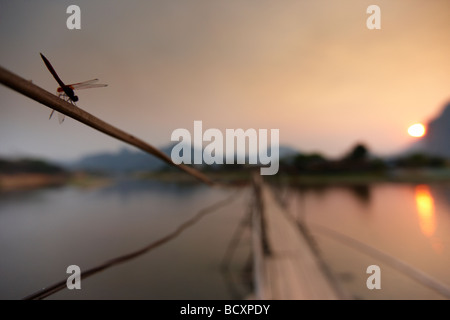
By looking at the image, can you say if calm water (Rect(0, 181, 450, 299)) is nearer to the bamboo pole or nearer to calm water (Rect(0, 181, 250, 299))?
calm water (Rect(0, 181, 250, 299))

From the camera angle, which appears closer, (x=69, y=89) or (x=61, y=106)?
(x=61, y=106)

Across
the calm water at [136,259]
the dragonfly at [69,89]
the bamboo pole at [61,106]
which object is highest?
the dragonfly at [69,89]

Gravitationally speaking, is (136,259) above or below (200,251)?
below

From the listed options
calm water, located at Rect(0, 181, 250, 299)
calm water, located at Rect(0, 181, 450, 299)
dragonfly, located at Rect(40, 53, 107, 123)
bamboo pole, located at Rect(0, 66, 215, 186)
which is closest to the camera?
bamboo pole, located at Rect(0, 66, 215, 186)

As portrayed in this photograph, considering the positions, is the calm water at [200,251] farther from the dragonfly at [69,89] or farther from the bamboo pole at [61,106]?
the dragonfly at [69,89]

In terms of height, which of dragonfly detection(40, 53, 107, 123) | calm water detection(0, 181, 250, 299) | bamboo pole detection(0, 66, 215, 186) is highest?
dragonfly detection(40, 53, 107, 123)

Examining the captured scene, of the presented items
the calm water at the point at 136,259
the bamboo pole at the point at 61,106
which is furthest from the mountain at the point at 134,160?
the calm water at the point at 136,259

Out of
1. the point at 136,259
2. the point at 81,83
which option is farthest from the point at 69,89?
the point at 136,259

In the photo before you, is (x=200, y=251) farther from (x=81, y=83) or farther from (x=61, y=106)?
(x=61, y=106)

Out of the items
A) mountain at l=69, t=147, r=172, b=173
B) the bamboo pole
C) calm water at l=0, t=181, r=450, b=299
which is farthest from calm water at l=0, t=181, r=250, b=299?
the bamboo pole

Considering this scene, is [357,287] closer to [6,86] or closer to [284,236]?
[284,236]

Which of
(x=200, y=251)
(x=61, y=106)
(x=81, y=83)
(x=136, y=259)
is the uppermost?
(x=81, y=83)
